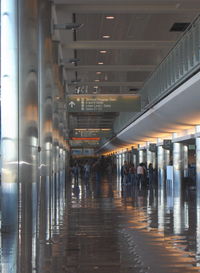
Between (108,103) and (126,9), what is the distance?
8.82 metres

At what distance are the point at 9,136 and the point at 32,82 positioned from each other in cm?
156

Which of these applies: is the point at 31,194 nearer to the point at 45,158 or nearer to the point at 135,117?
the point at 45,158

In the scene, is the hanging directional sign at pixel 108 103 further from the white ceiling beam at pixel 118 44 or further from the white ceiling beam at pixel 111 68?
the white ceiling beam at pixel 111 68

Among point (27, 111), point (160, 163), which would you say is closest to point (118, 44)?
point (160, 163)

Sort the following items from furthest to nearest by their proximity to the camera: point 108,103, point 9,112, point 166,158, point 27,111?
point 166,158 < point 108,103 < point 27,111 < point 9,112

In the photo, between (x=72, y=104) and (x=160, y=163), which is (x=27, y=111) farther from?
(x=160, y=163)

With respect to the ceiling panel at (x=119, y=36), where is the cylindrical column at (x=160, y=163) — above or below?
below

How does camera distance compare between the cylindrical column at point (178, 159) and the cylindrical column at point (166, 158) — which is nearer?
the cylindrical column at point (178, 159)

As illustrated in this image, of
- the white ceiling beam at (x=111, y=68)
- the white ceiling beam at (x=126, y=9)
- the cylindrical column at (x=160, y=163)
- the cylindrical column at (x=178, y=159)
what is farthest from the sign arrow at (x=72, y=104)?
the cylindrical column at (x=160, y=163)

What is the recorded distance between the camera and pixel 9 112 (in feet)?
42.5

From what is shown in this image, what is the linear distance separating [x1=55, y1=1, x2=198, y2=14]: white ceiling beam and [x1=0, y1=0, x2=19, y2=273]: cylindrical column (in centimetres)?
888

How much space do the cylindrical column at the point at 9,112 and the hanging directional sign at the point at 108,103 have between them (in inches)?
663

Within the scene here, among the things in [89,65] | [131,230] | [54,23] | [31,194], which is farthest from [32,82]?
[89,65]

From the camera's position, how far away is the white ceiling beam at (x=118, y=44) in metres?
27.9
